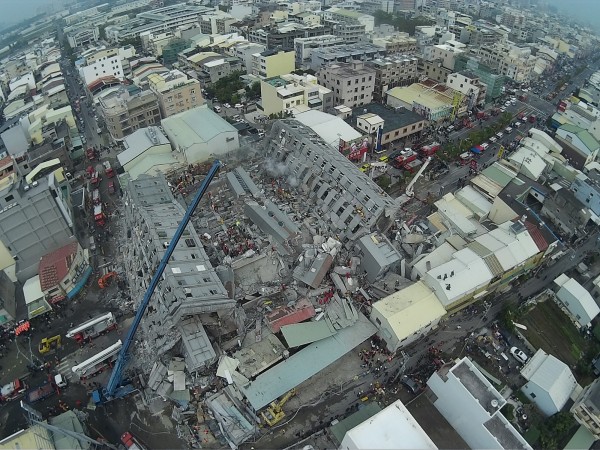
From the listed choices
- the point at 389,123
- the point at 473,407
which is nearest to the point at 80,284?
the point at 473,407

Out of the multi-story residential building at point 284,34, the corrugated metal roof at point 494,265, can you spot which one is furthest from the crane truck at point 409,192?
the multi-story residential building at point 284,34

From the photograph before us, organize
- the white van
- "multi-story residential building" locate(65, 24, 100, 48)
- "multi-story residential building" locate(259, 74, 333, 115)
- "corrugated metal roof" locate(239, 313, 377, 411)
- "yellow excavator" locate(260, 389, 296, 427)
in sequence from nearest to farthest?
1. "yellow excavator" locate(260, 389, 296, 427)
2. "corrugated metal roof" locate(239, 313, 377, 411)
3. the white van
4. "multi-story residential building" locate(259, 74, 333, 115)
5. "multi-story residential building" locate(65, 24, 100, 48)

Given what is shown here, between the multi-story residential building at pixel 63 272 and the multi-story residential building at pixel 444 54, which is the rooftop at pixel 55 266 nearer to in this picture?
the multi-story residential building at pixel 63 272

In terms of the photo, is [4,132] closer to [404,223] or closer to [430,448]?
[404,223]

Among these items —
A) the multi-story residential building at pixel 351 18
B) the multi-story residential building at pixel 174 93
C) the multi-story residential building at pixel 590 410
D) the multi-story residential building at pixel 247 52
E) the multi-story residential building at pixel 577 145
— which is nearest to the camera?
the multi-story residential building at pixel 590 410

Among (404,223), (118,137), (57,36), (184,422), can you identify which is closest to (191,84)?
(118,137)

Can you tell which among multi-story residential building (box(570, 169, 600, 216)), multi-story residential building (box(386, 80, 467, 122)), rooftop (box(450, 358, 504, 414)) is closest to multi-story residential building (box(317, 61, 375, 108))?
multi-story residential building (box(386, 80, 467, 122))

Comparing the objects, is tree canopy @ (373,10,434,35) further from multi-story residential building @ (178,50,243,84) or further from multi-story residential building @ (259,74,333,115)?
multi-story residential building @ (259,74,333,115)

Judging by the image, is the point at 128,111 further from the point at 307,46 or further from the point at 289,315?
the point at 289,315
